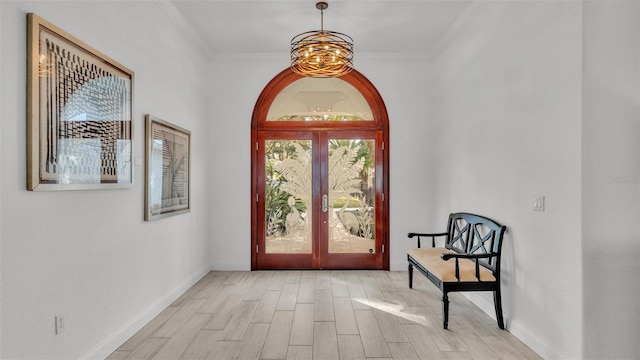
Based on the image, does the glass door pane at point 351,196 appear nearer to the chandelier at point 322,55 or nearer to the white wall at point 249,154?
the white wall at point 249,154

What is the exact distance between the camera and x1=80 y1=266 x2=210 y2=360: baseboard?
2.54 meters

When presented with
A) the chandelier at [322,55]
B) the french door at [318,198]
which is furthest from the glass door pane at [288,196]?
the chandelier at [322,55]

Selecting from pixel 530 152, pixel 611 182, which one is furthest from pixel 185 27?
pixel 611 182

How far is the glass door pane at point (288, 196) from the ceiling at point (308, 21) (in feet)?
4.44

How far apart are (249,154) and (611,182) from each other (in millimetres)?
3995

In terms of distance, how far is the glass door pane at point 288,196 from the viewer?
203 inches

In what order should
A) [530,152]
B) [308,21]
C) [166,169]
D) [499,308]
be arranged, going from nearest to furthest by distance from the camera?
[530,152]
[499,308]
[166,169]
[308,21]

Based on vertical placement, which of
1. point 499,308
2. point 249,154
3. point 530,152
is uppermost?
point 249,154

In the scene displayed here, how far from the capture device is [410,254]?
409 centimetres

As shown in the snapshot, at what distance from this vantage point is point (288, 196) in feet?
16.9

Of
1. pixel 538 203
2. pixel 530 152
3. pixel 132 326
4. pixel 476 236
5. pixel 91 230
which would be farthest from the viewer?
pixel 476 236

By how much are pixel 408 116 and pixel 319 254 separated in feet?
7.47

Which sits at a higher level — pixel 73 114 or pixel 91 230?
pixel 73 114

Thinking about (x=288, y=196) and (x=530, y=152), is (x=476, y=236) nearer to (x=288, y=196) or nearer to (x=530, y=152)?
(x=530, y=152)
